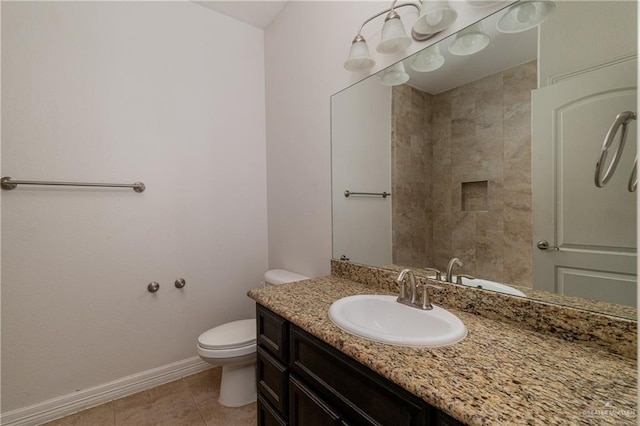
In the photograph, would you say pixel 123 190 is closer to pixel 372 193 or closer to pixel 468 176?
pixel 372 193

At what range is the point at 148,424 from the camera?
1544 millimetres

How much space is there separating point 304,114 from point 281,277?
109 centimetres

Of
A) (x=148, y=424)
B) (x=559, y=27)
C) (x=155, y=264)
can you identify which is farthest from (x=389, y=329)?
(x=155, y=264)

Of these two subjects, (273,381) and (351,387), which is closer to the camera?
(351,387)

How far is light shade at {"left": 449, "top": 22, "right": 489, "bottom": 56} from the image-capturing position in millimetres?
1051

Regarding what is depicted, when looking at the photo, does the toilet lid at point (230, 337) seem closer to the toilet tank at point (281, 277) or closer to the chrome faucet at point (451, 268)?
the toilet tank at point (281, 277)

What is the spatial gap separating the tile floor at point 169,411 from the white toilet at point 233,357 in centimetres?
6

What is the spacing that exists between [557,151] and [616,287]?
410 millimetres

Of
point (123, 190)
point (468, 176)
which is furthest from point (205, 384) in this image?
point (468, 176)

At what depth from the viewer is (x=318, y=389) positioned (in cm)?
95

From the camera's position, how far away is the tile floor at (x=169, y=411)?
1.56 m

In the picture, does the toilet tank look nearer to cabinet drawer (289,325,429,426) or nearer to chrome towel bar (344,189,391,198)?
chrome towel bar (344,189,391,198)

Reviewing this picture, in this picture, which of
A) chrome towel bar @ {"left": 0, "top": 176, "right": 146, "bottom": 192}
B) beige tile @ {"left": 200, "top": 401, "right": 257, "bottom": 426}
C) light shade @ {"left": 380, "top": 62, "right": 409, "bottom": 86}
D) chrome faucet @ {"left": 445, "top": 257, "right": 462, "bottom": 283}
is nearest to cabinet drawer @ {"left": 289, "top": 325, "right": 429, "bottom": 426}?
chrome faucet @ {"left": 445, "top": 257, "right": 462, "bottom": 283}

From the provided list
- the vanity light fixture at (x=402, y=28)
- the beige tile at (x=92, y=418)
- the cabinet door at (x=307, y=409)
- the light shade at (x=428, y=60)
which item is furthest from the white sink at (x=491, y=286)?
the beige tile at (x=92, y=418)
